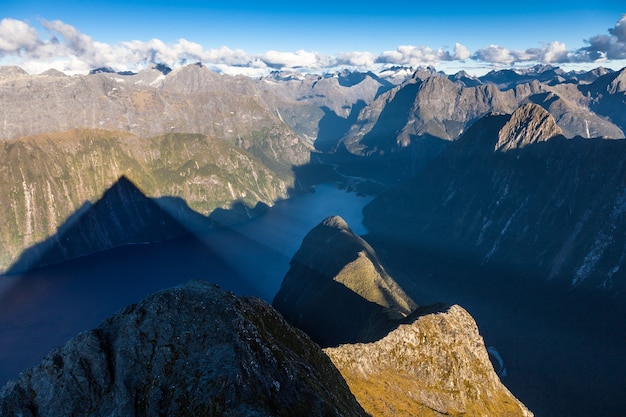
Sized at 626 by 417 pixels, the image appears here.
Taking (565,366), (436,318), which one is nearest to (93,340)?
(436,318)

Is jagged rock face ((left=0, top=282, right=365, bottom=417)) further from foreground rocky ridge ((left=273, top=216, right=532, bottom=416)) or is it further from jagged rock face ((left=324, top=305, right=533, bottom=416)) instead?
foreground rocky ridge ((left=273, top=216, right=532, bottom=416))

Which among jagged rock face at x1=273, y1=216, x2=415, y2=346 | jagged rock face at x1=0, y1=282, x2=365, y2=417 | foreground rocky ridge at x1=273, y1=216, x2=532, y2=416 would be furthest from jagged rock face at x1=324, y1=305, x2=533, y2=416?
jagged rock face at x1=273, y1=216, x2=415, y2=346

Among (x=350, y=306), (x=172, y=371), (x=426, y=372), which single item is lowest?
(x=350, y=306)

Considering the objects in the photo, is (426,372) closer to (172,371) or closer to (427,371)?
(427,371)

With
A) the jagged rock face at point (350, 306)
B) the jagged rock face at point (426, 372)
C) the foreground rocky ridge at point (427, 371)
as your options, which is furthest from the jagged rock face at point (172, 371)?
the jagged rock face at point (350, 306)

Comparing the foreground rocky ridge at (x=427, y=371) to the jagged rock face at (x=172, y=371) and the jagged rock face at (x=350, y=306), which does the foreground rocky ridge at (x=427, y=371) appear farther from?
the jagged rock face at (x=350, y=306)

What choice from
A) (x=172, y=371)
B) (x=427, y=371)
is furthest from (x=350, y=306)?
(x=172, y=371)

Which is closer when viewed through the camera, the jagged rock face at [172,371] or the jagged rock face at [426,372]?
the jagged rock face at [172,371]
